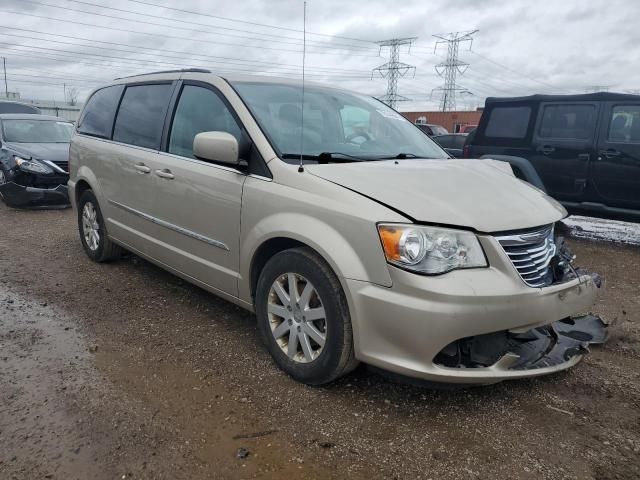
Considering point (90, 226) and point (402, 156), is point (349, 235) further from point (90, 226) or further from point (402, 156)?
point (90, 226)

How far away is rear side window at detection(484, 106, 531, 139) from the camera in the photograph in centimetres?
720

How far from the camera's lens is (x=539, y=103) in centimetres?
710

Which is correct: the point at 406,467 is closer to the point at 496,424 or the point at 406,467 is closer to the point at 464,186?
the point at 496,424

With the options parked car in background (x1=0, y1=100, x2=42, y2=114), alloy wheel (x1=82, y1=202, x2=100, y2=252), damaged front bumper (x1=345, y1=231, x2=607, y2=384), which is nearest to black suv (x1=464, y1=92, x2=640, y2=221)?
damaged front bumper (x1=345, y1=231, x2=607, y2=384)

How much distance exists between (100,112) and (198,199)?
95.1 inches

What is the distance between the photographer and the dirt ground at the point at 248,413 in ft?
7.54

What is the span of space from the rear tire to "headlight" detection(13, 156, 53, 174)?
3389mm

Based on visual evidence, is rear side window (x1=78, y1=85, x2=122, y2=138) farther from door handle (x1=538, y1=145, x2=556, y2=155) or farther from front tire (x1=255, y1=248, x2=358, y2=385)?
door handle (x1=538, y1=145, x2=556, y2=155)

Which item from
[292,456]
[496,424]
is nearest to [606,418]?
[496,424]

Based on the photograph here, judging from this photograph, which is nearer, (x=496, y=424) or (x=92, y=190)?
(x=496, y=424)

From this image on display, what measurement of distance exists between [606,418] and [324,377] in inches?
58.6

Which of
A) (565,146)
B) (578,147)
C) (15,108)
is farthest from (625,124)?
(15,108)

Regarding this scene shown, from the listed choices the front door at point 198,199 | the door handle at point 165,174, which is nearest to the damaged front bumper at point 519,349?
the front door at point 198,199

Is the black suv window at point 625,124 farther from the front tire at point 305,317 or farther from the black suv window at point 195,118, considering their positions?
the front tire at point 305,317
